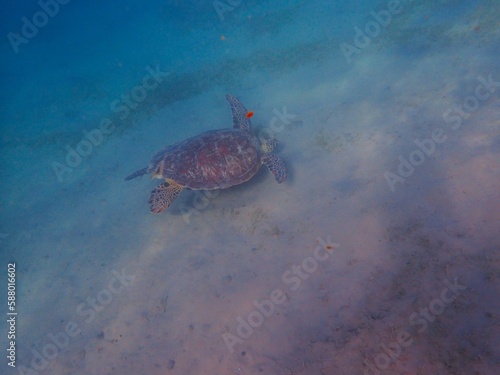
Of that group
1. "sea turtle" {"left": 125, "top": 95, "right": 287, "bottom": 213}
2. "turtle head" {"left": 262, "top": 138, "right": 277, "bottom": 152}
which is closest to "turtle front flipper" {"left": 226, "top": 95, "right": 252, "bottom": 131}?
"turtle head" {"left": 262, "top": 138, "right": 277, "bottom": 152}

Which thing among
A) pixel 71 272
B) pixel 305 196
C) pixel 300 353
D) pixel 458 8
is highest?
pixel 71 272

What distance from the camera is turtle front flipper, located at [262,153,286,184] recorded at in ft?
20.6

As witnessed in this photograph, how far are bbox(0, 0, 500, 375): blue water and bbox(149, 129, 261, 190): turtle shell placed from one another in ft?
2.11

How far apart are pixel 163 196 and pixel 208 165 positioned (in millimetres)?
1316

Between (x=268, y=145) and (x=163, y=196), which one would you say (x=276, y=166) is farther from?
(x=163, y=196)

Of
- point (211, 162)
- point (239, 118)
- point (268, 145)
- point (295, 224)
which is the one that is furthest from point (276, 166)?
point (239, 118)

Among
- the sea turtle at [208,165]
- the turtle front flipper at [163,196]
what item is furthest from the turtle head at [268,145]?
the turtle front flipper at [163,196]

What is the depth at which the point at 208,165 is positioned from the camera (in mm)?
6465

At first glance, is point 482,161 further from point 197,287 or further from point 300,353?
point 197,287

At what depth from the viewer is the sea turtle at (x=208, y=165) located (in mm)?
6387

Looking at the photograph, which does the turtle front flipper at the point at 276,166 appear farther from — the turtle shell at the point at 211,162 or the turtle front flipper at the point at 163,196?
the turtle front flipper at the point at 163,196

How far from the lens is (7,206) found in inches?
376

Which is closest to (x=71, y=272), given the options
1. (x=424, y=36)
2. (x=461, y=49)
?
(x=461, y=49)

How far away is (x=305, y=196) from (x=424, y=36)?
839 cm
